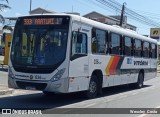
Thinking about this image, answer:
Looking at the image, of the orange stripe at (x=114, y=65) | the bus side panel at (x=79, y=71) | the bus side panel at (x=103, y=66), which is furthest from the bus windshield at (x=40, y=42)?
the orange stripe at (x=114, y=65)

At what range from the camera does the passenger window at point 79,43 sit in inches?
530

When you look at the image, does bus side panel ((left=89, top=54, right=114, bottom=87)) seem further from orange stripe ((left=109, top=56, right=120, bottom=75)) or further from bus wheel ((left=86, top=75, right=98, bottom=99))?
bus wheel ((left=86, top=75, right=98, bottom=99))

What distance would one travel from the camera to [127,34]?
19.2 metres

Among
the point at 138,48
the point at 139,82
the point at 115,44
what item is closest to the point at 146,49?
the point at 138,48

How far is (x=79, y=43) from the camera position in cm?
1384

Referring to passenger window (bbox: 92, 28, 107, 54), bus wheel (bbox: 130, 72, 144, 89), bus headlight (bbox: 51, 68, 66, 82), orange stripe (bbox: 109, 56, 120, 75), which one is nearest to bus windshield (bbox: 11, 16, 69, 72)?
bus headlight (bbox: 51, 68, 66, 82)

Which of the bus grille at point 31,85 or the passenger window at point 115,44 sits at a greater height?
the passenger window at point 115,44

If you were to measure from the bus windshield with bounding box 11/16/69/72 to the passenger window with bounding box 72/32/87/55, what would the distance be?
39 centimetres

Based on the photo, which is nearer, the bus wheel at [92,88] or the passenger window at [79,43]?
the passenger window at [79,43]

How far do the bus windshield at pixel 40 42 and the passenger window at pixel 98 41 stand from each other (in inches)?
83.2

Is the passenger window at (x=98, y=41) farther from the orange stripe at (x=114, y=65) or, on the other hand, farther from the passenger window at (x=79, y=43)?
the orange stripe at (x=114, y=65)

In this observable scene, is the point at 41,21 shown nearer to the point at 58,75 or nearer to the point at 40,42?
the point at 40,42

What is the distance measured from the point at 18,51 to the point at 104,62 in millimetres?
3982

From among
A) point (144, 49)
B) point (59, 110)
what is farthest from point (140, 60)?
point (59, 110)
